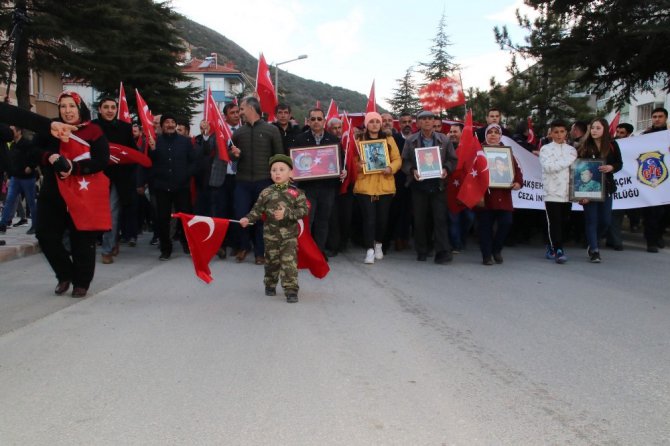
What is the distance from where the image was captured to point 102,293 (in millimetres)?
6836

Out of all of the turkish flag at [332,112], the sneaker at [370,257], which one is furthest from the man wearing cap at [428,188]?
the turkish flag at [332,112]

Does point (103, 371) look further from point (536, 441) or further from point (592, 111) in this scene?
point (592, 111)

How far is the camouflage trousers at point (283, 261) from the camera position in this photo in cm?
651

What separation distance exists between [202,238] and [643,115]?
156 ft

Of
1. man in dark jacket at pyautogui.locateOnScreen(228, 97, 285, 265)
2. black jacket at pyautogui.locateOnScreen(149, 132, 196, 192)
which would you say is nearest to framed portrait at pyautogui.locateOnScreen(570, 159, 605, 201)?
man in dark jacket at pyautogui.locateOnScreen(228, 97, 285, 265)

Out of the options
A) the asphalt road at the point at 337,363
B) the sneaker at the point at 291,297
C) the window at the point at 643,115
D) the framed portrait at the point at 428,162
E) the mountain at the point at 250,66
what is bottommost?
the asphalt road at the point at 337,363

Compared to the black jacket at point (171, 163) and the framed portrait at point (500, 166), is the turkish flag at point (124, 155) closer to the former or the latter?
the black jacket at point (171, 163)

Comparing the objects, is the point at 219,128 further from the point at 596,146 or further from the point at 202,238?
the point at 596,146

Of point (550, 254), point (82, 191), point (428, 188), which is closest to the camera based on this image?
point (82, 191)


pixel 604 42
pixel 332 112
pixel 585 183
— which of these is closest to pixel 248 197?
pixel 332 112

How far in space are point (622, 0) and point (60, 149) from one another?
10.5m

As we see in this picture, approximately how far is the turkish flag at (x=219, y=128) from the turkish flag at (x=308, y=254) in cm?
272

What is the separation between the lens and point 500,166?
968 centimetres

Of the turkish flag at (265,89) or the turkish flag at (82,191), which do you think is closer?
the turkish flag at (82,191)
